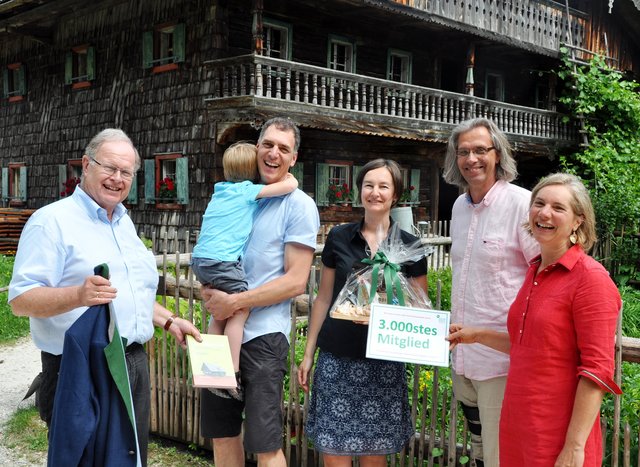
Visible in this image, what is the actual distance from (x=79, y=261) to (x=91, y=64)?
15.0 m

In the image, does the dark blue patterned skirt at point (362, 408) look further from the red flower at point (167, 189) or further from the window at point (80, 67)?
the window at point (80, 67)

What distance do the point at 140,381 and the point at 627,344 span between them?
2.25 meters

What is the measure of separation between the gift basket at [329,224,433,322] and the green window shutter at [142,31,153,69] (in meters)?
13.0

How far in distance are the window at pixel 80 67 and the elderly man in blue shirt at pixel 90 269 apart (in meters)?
14.6

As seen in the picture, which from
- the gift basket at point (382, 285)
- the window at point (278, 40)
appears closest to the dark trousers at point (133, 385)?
the gift basket at point (382, 285)

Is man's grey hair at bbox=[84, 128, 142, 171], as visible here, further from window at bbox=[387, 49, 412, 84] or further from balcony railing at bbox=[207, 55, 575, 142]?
window at bbox=[387, 49, 412, 84]

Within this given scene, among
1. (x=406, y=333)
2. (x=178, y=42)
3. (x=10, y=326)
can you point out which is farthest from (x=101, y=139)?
(x=178, y=42)

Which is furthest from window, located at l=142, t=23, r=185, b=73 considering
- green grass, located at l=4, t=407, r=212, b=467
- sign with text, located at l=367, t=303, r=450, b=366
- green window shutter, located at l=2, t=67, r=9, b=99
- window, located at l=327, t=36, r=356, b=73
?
sign with text, located at l=367, t=303, r=450, b=366

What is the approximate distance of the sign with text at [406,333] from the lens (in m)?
2.92

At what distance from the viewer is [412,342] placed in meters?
2.94

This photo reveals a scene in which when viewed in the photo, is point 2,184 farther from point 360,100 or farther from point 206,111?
point 360,100

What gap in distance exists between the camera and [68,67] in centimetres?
1719

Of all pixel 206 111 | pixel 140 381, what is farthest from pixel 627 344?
pixel 206 111

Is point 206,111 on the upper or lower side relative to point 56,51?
lower
